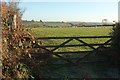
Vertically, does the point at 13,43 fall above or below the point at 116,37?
above

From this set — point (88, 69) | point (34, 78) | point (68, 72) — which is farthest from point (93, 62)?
point (34, 78)

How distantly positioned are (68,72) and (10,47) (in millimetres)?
2399

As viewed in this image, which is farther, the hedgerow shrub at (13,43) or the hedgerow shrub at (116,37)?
the hedgerow shrub at (116,37)

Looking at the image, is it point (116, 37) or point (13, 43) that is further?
point (116, 37)

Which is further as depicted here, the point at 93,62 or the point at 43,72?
the point at 93,62

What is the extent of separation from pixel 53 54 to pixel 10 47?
6.41ft

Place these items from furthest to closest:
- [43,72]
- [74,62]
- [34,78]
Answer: [74,62] → [43,72] → [34,78]

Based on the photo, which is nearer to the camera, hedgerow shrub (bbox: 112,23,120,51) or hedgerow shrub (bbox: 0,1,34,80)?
hedgerow shrub (bbox: 0,1,34,80)

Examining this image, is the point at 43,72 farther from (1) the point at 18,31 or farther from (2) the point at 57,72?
(1) the point at 18,31

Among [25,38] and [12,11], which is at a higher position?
[12,11]

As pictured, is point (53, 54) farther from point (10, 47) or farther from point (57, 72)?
point (10, 47)

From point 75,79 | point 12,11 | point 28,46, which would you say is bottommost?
point 75,79

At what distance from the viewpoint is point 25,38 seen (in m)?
11.8

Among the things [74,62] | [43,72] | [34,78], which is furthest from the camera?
[74,62]
